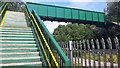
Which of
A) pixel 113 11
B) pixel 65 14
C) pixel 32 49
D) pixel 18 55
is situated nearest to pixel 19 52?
pixel 18 55

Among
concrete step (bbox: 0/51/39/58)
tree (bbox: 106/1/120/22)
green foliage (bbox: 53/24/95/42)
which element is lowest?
green foliage (bbox: 53/24/95/42)

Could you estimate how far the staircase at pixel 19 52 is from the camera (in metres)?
7.38

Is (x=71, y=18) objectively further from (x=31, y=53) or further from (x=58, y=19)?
(x=31, y=53)

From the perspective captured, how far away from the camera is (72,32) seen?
5719 cm

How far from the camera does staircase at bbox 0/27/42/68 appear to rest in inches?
291

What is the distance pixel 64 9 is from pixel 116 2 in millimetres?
11482

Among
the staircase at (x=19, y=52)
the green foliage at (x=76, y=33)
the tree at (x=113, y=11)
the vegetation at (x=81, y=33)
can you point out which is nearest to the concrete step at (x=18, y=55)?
the staircase at (x=19, y=52)

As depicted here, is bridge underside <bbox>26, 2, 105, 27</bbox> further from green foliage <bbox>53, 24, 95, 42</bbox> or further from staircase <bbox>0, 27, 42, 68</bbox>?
Result: staircase <bbox>0, 27, 42, 68</bbox>

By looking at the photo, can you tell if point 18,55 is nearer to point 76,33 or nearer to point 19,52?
point 19,52

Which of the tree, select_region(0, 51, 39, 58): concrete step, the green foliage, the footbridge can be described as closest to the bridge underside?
the tree

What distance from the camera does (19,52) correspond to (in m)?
8.27

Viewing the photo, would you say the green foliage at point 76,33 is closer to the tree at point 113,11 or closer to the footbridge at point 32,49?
the tree at point 113,11

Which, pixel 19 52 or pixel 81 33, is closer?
pixel 19 52

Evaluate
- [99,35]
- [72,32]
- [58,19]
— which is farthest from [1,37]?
[72,32]
